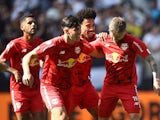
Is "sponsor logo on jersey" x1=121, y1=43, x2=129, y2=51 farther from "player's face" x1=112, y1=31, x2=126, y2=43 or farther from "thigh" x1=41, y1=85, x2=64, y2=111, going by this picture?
"thigh" x1=41, y1=85, x2=64, y2=111

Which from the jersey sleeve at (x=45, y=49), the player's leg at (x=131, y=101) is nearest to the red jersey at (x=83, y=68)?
the player's leg at (x=131, y=101)

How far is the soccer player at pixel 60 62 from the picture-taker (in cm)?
1166

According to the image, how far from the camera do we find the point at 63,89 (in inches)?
478

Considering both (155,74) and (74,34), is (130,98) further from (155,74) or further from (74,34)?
(74,34)

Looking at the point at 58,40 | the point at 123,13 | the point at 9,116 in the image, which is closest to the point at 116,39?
the point at 58,40

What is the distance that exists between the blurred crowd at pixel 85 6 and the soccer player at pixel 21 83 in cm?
473

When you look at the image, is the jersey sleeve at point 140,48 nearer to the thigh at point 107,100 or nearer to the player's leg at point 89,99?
the thigh at point 107,100

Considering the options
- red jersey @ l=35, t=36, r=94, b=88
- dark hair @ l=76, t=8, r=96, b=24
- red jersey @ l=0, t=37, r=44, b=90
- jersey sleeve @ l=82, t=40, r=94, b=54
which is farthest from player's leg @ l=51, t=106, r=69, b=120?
dark hair @ l=76, t=8, r=96, b=24

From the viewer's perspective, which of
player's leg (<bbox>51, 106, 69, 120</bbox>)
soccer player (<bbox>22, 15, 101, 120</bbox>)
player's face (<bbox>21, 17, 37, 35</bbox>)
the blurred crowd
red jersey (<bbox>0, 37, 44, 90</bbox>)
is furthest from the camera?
the blurred crowd

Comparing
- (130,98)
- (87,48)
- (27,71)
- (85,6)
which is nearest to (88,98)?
(130,98)

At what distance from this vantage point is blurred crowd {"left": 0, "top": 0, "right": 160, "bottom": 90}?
18516 millimetres

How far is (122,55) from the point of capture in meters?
12.5

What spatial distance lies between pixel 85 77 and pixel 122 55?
88 cm

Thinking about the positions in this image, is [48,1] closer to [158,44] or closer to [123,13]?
[123,13]
